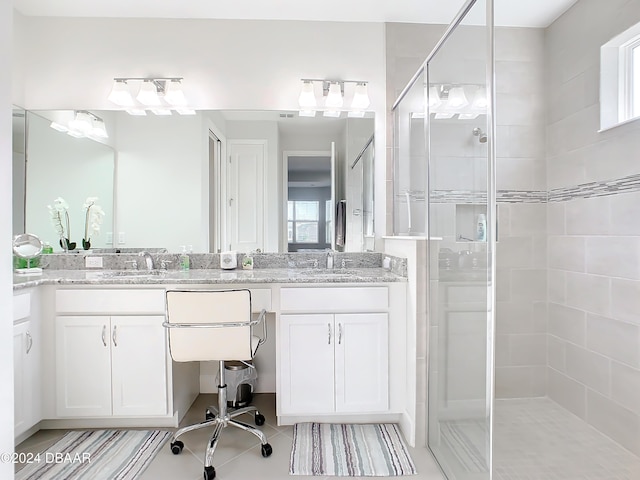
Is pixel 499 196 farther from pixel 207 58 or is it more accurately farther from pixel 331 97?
pixel 207 58

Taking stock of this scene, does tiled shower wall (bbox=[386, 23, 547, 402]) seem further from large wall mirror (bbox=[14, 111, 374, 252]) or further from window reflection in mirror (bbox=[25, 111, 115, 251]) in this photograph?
window reflection in mirror (bbox=[25, 111, 115, 251])

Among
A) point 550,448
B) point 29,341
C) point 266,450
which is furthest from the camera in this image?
point 29,341

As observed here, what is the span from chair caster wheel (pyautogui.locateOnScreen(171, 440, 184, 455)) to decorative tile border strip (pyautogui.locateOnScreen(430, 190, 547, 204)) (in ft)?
5.84

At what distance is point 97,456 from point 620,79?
2842 millimetres

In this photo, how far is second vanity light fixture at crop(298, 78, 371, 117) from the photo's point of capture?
2721 millimetres

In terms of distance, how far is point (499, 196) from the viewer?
1.60m

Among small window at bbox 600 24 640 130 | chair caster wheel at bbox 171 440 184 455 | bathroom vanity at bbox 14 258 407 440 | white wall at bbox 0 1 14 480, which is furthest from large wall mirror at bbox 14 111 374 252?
white wall at bbox 0 1 14 480

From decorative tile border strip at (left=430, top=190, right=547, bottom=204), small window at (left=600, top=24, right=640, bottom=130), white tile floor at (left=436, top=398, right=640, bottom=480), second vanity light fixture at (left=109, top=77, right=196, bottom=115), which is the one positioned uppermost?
second vanity light fixture at (left=109, top=77, right=196, bottom=115)

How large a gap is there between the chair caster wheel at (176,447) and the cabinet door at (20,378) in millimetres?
779

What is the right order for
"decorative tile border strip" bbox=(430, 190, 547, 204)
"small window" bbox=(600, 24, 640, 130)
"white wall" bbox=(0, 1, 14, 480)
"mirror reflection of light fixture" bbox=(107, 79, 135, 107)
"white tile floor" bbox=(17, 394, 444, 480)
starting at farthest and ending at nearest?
1. "mirror reflection of light fixture" bbox=(107, 79, 135, 107)
2. "white tile floor" bbox=(17, 394, 444, 480)
3. "decorative tile border strip" bbox=(430, 190, 547, 204)
4. "small window" bbox=(600, 24, 640, 130)
5. "white wall" bbox=(0, 1, 14, 480)

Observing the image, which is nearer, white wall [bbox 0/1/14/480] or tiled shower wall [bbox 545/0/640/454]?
white wall [bbox 0/1/14/480]

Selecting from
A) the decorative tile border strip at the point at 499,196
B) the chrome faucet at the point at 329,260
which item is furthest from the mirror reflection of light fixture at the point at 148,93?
the decorative tile border strip at the point at 499,196

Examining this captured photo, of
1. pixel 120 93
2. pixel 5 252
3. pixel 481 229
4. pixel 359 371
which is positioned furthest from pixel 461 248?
pixel 120 93

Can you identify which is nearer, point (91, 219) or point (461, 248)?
point (461, 248)
